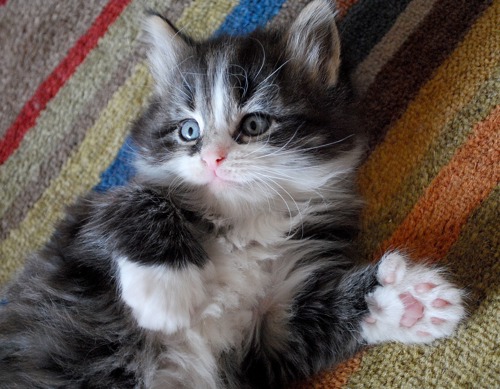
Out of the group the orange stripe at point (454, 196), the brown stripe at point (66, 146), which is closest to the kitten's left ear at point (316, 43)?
the orange stripe at point (454, 196)

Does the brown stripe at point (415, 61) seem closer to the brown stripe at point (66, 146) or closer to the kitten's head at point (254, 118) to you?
the kitten's head at point (254, 118)

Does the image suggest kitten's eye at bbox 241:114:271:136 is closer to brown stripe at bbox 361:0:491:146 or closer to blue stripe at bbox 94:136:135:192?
brown stripe at bbox 361:0:491:146

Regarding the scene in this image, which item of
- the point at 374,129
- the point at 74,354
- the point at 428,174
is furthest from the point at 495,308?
the point at 74,354

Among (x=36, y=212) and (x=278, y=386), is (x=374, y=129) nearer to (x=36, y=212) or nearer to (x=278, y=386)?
(x=278, y=386)

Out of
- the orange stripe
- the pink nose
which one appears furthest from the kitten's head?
the orange stripe

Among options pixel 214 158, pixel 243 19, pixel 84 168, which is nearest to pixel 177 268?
pixel 214 158

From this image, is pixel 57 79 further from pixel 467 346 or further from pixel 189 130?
pixel 467 346

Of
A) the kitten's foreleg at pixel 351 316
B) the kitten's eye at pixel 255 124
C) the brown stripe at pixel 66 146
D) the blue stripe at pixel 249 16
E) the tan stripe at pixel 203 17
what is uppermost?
the blue stripe at pixel 249 16
